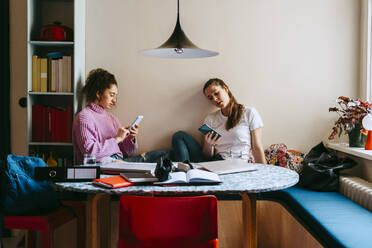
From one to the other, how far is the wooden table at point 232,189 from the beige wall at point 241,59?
140 cm

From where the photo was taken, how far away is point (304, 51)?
10.4 ft

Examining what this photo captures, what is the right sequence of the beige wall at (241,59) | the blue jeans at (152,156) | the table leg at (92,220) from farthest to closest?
the beige wall at (241,59) < the blue jeans at (152,156) < the table leg at (92,220)

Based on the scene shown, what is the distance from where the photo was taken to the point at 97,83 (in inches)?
113

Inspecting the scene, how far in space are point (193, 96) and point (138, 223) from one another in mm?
2039

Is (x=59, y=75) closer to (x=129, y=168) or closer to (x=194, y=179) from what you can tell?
(x=129, y=168)

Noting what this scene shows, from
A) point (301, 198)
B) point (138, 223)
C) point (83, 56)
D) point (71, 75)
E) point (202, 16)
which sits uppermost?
point (202, 16)

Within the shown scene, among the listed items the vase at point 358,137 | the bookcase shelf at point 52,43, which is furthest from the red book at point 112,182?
the vase at point 358,137

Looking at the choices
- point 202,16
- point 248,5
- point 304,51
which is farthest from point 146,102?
point 304,51

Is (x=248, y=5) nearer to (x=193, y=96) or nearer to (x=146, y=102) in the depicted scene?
(x=193, y=96)

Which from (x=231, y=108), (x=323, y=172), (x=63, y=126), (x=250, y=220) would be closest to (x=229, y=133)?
(x=231, y=108)

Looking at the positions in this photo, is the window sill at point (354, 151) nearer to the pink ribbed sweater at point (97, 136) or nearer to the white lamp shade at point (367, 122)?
the white lamp shade at point (367, 122)

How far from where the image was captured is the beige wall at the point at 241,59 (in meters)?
3.15

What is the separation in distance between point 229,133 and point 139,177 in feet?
4.78

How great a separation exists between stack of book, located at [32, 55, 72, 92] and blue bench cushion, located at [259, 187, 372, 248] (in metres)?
2.13
